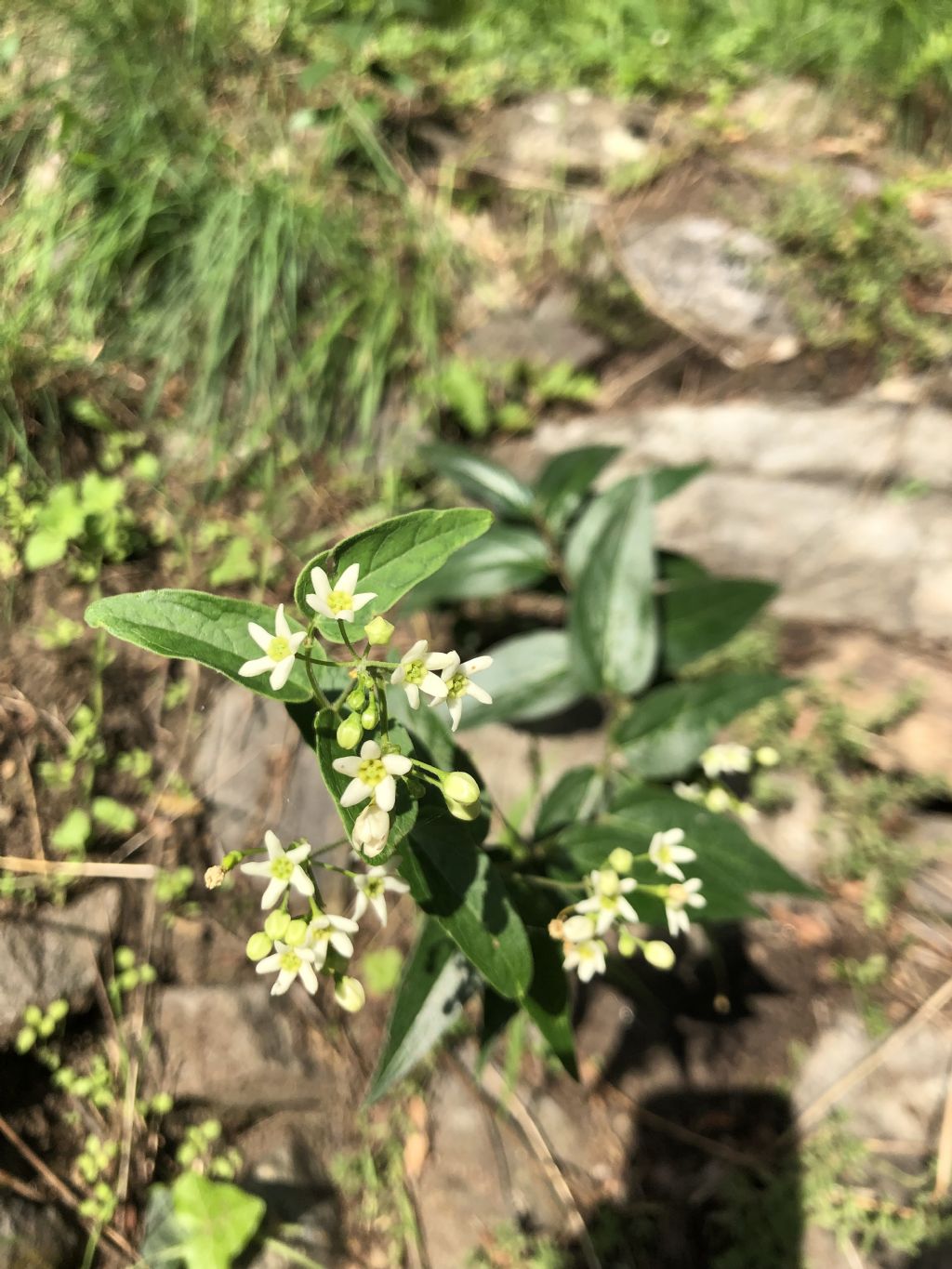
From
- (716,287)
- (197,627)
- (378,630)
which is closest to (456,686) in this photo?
(378,630)

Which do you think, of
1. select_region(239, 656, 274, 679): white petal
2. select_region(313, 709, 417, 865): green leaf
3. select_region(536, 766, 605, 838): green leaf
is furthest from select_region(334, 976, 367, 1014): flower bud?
select_region(536, 766, 605, 838): green leaf

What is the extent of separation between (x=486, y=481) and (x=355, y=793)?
163cm

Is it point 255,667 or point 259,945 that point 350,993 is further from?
point 255,667

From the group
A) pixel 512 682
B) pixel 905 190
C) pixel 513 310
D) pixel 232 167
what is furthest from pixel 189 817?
pixel 905 190

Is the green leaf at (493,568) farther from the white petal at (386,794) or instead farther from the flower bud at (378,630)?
the white petal at (386,794)

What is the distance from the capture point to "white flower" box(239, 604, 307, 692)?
3.64 feet

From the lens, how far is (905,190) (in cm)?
297

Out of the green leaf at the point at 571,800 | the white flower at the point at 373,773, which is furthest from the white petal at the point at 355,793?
the green leaf at the point at 571,800

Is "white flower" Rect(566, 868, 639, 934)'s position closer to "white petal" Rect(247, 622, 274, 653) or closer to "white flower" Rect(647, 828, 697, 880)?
"white flower" Rect(647, 828, 697, 880)

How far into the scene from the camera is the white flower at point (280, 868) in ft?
3.96

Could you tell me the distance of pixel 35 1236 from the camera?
1887 mm

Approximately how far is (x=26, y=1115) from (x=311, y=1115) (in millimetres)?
767

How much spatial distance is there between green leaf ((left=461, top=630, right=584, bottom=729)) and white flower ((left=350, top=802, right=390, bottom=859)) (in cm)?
111

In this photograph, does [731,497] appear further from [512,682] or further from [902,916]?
[902,916]
